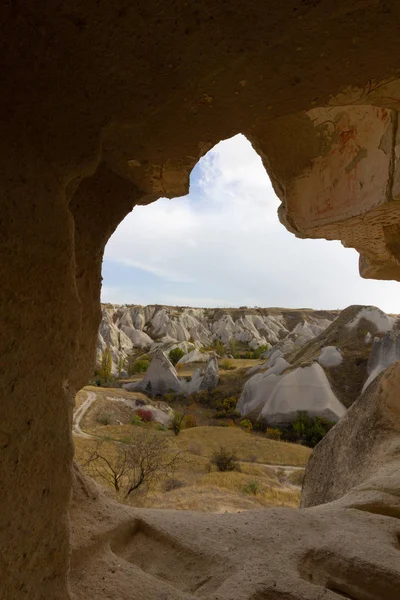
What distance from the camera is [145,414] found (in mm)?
17625

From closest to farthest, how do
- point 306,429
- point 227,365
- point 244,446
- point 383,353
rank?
1. point 244,446
2. point 306,429
3. point 383,353
4. point 227,365

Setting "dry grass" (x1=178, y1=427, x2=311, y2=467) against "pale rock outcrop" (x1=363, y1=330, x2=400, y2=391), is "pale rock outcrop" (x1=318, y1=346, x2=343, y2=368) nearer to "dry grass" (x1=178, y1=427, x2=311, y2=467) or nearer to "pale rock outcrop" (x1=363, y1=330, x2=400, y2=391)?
"pale rock outcrop" (x1=363, y1=330, x2=400, y2=391)

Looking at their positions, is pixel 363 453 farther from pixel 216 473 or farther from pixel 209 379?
pixel 209 379

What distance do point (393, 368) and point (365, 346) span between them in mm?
16692

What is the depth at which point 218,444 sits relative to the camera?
44.1 feet

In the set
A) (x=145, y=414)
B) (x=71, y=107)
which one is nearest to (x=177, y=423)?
(x=145, y=414)

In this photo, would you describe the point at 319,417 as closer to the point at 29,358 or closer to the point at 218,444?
the point at 218,444

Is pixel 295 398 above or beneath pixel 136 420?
above

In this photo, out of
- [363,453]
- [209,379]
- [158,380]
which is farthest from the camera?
[209,379]

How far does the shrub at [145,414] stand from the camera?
17375 mm

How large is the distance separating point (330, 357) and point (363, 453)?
16.1 meters

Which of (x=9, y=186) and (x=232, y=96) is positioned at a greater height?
(x=232, y=96)

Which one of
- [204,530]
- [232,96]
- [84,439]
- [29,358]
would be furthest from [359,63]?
[84,439]

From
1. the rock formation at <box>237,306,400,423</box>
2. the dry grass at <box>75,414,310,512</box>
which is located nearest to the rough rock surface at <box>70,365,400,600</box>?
the dry grass at <box>75,414,310,512</box>
